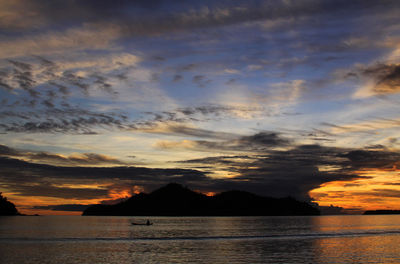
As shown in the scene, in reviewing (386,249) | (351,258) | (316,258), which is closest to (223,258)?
(316,258)

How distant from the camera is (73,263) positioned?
68.8 metres

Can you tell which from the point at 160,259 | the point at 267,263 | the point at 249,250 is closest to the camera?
the point at 267,263

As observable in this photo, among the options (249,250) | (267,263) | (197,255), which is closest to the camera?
(267,263)

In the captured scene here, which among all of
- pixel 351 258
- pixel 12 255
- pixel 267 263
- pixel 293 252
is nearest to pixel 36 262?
pixel 12 255

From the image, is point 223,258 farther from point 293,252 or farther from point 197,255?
point 293,252

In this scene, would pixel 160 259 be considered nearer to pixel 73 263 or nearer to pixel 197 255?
pixel 197 255

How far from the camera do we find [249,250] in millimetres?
85812

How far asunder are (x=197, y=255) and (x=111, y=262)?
17.2 meters

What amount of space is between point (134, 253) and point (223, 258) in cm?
2049

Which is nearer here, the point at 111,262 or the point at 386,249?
the point at 111,262

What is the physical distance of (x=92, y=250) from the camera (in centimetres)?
8731

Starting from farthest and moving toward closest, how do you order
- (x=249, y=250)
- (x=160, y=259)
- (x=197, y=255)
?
1. (x=249, y=250)
2. (x=197, y=255)
3. (x=160, y=259)

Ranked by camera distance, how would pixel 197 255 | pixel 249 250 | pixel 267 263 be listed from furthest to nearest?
pixel 249 250 < pixel 197 255 < pixel 267 263

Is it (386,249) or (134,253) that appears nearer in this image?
(134,253)
